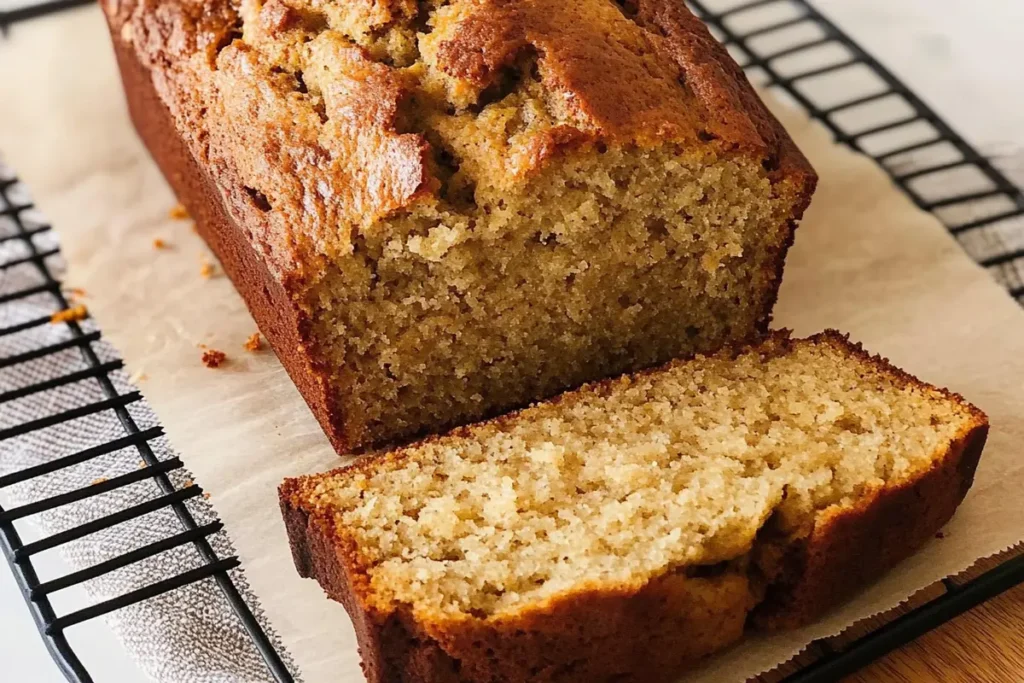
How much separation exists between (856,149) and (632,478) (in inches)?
66.2

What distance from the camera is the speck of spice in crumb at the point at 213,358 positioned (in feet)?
9.03

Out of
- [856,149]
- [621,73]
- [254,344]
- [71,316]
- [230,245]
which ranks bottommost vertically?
[71,316]

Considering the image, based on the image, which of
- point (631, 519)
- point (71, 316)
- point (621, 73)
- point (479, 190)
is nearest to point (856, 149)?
point (621, 73)

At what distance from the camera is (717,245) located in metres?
2.46

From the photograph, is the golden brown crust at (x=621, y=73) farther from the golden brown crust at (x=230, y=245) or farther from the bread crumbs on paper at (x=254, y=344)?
the bread crumbs on paper at (x=254, y=344)

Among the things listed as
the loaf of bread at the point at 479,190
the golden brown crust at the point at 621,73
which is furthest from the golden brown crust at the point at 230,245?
the golden brown crust at the point at 621,73

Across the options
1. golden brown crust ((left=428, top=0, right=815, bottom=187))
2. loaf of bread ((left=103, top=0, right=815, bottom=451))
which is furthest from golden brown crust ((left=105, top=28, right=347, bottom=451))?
golden brown crust ((left=428, top=0, right=815, bottom=187))

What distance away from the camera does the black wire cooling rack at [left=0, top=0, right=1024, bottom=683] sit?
6.94 feet

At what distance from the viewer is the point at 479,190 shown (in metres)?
2.23

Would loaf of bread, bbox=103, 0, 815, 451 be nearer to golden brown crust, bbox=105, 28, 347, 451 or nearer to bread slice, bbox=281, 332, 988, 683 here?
golden brown crust, bbox=105, 28, 347, 451

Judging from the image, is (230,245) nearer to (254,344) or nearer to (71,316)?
(254,344)

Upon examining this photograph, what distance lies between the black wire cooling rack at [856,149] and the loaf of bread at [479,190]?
16.9 inches

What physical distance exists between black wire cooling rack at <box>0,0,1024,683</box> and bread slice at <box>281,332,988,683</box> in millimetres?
141

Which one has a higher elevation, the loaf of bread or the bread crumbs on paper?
the loaf of bread
